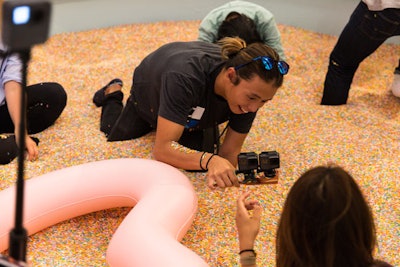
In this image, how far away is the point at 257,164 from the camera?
161cm

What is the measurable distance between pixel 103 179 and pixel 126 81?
970 mm

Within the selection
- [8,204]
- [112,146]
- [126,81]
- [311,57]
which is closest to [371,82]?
[311,57]

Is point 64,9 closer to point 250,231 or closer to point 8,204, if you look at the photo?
point 8,204

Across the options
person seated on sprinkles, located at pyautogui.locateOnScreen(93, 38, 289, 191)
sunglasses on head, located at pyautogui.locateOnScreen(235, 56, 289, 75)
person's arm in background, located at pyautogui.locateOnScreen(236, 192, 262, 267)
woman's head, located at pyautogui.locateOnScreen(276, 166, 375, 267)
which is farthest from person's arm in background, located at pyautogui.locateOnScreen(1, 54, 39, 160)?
woman's head, located at pyautogui.locateOnScreen(276, 166, 375, 267)

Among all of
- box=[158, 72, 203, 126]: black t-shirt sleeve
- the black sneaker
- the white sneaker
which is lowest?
the black sneaker

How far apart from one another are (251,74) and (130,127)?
66 centimetres

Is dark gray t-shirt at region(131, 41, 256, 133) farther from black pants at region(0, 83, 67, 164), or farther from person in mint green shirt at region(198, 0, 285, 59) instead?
person in mint green shirt at region(198, 0, 285, 59)

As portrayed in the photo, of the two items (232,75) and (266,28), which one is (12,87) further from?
(266,28)

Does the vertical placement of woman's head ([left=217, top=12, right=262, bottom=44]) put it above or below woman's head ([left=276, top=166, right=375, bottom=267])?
below

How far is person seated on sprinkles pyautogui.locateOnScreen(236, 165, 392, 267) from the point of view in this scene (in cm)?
97

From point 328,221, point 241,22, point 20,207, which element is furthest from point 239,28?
point 20,207

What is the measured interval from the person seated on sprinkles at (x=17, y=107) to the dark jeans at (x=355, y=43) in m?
1.14

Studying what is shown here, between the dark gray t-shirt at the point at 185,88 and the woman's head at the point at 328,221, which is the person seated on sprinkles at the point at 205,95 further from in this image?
the woman's head at the point at 328,221

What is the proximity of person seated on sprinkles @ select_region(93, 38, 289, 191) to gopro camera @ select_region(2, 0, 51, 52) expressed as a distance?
116 cm
